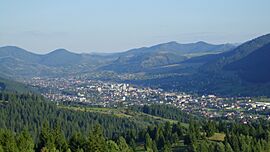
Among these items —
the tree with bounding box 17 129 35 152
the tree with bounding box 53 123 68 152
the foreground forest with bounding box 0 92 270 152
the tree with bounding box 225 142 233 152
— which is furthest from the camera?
the tree with bounding box 225 142 233 152

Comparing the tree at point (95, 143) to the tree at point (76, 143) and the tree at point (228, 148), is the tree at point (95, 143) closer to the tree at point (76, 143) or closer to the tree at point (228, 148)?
the tree at point (76, 143)

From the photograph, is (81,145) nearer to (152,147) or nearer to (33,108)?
(152,147)

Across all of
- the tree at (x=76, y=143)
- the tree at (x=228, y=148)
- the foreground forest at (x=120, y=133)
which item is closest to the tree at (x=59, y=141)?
the foreground forest at (x=120, y=133)

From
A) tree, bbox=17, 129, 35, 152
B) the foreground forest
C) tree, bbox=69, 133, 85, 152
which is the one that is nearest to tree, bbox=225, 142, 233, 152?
the foreground forest

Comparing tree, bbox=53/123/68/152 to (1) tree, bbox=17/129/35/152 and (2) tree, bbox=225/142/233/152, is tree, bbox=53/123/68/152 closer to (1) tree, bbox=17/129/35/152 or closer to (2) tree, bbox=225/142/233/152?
(1) tree, bbox=17/129/35/152

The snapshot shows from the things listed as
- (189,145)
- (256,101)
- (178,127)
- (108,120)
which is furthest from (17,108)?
(256,101)

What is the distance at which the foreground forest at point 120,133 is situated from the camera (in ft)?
186

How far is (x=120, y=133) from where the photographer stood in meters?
107

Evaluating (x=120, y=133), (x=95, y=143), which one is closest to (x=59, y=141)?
(x=95, y=143)

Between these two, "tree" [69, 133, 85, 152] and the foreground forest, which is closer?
the foreground forest

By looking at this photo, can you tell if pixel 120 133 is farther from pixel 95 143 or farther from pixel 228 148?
pixel 95 143

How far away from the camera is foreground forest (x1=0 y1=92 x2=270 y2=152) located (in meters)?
56.7

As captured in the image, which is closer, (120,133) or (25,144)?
(25,144)

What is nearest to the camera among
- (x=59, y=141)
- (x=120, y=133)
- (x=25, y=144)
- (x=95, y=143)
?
(x=25, y=144)
